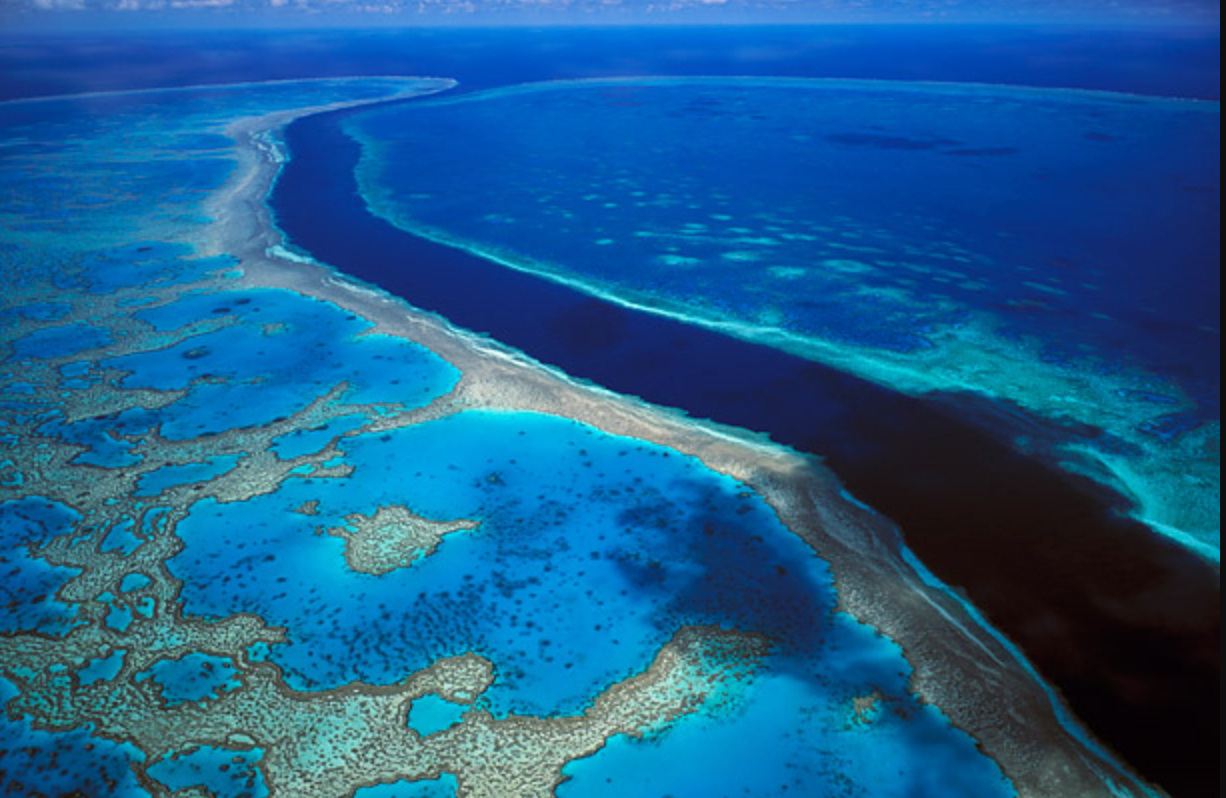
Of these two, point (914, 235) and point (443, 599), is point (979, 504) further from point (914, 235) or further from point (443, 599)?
point (914, 235)

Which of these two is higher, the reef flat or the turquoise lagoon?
the turquoise lagoon

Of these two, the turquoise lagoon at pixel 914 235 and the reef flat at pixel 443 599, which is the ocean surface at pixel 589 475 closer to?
the reef flat at pixel 443 599

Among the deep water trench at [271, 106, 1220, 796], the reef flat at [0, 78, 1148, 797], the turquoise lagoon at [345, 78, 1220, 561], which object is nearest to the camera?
the reef flat at [0, 78, 1148, 797]

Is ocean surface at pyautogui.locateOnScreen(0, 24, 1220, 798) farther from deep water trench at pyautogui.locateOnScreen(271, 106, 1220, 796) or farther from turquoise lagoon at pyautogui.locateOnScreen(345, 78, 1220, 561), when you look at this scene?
turquoise lagoon at pyautogui.locateOnScreen(345, 78, 1220, 561)

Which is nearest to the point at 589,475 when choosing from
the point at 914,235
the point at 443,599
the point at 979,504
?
the point at 443,599

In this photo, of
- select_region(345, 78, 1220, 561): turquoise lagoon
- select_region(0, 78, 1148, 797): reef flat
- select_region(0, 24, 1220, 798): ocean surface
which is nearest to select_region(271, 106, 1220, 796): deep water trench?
select_region(0, 24, 1220, 798): ocean surface

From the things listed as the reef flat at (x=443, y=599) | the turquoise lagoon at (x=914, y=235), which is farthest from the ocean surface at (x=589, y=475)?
the turquoise lagoon at (x=914, y=235)

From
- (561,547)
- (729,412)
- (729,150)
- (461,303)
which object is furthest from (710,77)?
(561,547)
